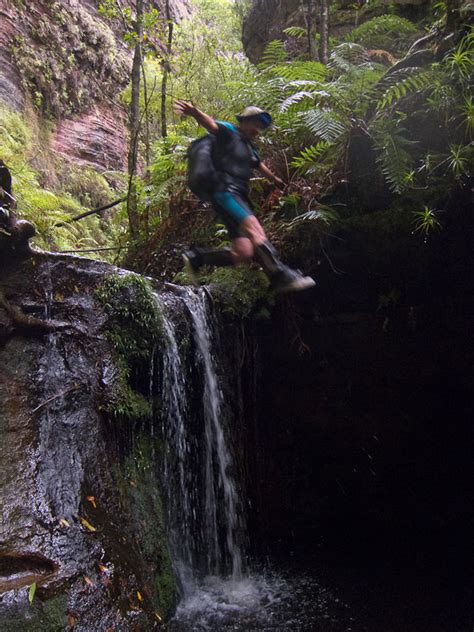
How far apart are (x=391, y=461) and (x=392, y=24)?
268 inches

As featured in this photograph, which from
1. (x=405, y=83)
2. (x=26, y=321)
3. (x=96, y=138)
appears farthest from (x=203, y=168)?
(x=96, y=138)

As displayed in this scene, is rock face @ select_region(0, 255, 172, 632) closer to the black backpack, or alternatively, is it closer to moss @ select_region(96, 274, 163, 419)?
moss @ select_region(96, 274, 163, 419)

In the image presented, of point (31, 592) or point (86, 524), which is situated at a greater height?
point (86, 524)

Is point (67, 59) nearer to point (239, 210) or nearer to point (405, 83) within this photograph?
point (405, 83)

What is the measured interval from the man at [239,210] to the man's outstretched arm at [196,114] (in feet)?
0.04

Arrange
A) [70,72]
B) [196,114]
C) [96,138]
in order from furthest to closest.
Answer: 1. [96,138]
2. [70,72]
3. [196,114]

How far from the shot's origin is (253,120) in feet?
13.9

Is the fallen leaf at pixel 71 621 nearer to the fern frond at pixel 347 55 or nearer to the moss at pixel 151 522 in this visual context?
the moss at pixel 151 522

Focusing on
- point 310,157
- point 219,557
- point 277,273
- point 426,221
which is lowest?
point 219,557

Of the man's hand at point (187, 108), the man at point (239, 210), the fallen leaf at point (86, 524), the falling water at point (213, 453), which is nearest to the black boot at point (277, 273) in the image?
the man at point (239, 210)

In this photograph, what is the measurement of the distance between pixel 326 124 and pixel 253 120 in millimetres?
1778

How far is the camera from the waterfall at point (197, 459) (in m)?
4.85

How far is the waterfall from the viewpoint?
4.85 metres

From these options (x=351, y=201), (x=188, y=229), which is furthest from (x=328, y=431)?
(x=188, y=229)
